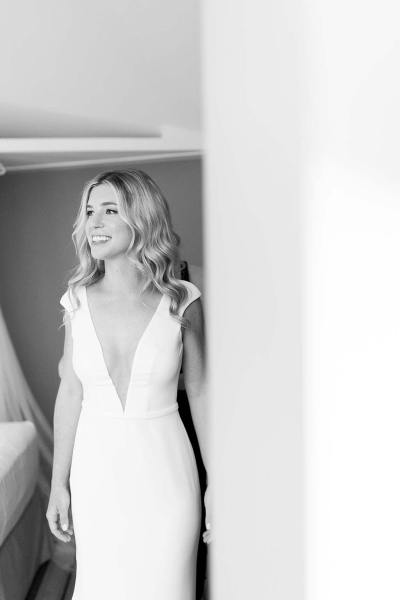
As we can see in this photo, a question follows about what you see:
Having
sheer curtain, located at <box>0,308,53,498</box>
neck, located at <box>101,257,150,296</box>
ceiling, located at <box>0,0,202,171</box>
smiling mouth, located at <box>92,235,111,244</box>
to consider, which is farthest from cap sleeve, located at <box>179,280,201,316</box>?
sheer curtain, located at <box>0,308,53,498</box>

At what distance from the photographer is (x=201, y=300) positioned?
179 centimetres

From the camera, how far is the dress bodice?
165cm

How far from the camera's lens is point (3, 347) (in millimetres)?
2684

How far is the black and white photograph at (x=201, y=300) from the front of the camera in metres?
0.22

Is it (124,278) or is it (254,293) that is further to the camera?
(124,278)

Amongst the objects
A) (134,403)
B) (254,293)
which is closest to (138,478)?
(134,403)

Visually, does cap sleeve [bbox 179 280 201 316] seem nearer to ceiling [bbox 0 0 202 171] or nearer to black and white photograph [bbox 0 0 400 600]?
black and white photograph [bbox 0 0 400 600]

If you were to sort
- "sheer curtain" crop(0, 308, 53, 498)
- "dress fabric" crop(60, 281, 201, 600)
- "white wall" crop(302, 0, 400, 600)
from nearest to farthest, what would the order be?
"white wall" crop(302, 0, 400, 600) < "dress fabric" crop(60, 281, 201, 600) < "sheer curtain" crop(0, 308, 53, 498)

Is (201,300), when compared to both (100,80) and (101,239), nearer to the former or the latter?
(101,239)

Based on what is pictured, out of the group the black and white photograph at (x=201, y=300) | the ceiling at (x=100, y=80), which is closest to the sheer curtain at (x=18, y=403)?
the black and white photograph at (x=201, y=300)

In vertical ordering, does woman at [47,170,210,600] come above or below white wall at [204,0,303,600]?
below

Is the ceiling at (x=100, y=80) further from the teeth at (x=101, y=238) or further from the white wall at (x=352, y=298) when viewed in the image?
the white wall at (x=352, y=298)

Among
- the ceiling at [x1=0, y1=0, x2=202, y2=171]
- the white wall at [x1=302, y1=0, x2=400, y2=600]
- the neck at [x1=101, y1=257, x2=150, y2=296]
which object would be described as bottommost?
the neck at [x1=101, y1=257, x2=150, y2=296]

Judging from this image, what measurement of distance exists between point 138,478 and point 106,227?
0.65 metres
